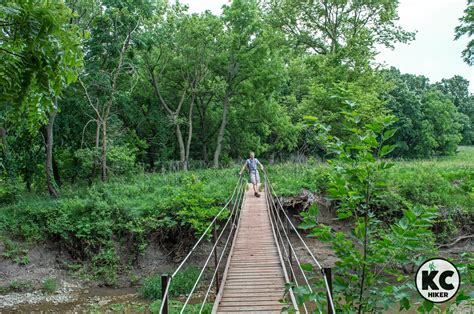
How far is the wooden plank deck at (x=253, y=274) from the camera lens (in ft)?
20.8

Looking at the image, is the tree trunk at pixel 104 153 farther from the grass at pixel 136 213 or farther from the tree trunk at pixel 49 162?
the tree trunk at pixel 49 162

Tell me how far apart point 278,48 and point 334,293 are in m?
24.6

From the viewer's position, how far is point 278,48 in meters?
26.5

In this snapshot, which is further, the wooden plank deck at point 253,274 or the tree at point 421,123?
the tree at point 421,123

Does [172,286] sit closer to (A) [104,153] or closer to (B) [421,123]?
(A) [104,153]

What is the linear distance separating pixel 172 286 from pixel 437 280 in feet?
37.7

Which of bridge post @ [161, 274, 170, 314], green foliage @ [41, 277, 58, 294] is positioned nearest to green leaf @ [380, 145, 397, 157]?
bridge post @ [161, 274, 170, 314]

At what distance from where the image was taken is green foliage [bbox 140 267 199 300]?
1276 cm

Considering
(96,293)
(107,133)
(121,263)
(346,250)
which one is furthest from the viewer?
(107,133)

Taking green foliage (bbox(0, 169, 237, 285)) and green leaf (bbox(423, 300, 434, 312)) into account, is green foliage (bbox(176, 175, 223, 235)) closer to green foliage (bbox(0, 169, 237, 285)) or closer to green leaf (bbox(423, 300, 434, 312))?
green foliage (bbox(0, 169, 237, 285))

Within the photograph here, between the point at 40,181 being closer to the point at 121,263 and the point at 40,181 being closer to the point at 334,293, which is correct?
the point at 121,263

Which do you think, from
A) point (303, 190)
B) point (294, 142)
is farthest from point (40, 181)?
point (294, 142)

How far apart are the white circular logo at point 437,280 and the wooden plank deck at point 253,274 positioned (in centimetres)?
367

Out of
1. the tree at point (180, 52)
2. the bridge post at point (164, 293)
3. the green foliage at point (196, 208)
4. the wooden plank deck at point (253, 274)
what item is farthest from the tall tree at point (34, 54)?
the tree at point (180, 52)
